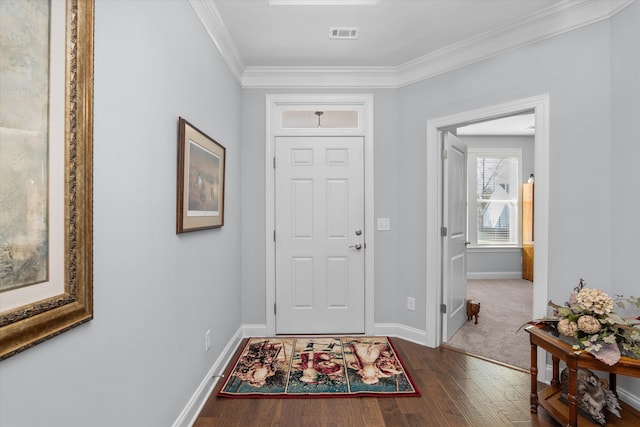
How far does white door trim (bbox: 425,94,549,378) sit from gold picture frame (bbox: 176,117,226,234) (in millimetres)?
1790

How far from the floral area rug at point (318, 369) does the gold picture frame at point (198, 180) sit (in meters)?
1.13

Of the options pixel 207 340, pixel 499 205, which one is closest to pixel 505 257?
pixel 499 205

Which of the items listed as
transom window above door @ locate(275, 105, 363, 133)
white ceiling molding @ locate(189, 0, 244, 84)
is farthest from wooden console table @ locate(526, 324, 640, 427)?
white ceiling molding @ locate(189, 0, 244, 84)

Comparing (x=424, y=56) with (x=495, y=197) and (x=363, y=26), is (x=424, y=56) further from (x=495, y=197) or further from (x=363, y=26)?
(x=495, y=197)

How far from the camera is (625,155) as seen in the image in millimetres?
2033

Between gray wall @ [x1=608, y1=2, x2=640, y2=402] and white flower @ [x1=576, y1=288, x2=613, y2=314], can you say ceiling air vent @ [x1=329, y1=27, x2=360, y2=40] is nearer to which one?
gray wall @ [x1=608, y1=2, x2=640, y2=402]

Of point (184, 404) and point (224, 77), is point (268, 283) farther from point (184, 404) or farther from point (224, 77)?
point (224, 77)

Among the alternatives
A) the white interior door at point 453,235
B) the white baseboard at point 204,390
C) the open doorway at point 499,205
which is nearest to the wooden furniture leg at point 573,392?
the white interior door at point 453,235

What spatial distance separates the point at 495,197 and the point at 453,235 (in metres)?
3.51

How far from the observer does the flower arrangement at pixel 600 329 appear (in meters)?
1.70

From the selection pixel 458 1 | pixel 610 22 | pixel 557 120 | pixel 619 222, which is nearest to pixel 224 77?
pixel 458 1

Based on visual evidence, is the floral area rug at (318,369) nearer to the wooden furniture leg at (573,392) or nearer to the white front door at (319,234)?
the white front door at (319,234)

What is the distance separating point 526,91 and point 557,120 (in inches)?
12.3

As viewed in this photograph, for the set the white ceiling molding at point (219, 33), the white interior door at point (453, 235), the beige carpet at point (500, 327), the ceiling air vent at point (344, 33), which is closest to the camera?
A: the white ceiling molding at point (219, 33)
